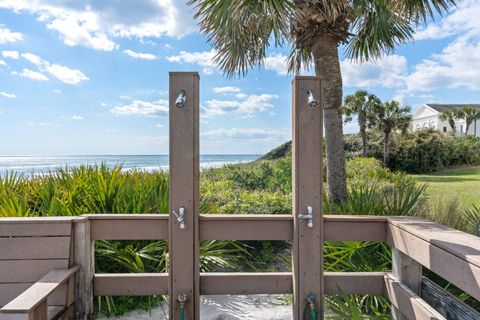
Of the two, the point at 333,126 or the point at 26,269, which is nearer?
the point at 26,269

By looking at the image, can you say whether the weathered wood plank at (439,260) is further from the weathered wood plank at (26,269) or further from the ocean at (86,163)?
the ocean at (86,163)

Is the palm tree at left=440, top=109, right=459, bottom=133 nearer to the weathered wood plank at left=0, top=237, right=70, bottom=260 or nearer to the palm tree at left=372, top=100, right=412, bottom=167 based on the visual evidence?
the palm tree at left=372, top=100, right=412, bottom=167

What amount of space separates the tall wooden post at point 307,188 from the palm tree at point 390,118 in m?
18.0

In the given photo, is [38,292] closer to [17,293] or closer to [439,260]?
[17,293]

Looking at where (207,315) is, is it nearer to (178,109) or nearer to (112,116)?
(178,109)

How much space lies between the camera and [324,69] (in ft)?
15.0

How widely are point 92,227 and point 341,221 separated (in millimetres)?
1712

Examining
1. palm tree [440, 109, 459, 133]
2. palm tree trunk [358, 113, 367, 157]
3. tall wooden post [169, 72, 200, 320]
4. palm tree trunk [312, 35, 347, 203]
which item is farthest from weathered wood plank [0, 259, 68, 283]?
palm tree [440, 109, 459, 133]

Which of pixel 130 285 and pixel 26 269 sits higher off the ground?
pixel 26 269

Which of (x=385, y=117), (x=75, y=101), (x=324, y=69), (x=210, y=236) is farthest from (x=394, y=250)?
(x=385, y=117)

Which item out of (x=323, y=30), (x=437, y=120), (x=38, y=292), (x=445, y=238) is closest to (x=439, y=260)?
(x=445, y=238)

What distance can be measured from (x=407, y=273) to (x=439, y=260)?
45 cm

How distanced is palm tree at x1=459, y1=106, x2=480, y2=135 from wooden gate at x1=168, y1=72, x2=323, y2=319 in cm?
3766

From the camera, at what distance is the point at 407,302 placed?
163cm
